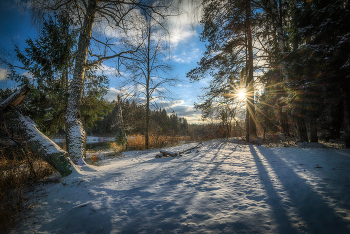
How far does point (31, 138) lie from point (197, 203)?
12.7 feet

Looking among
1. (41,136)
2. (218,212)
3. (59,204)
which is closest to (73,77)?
(41,136)

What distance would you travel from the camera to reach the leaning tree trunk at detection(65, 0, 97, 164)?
4.06 m

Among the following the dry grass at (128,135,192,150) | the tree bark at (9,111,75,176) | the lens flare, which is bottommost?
the dry grass at (128,135,192,150)

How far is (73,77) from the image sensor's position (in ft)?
14.6

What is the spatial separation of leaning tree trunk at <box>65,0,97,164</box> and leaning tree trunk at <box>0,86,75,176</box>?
1.00m

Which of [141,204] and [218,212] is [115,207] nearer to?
[141,204]

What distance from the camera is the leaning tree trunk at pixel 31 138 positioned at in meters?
2.87

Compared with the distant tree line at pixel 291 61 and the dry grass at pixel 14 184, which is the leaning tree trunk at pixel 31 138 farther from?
the distant tree line at pixel 291 61

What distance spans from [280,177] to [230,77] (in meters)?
7.15

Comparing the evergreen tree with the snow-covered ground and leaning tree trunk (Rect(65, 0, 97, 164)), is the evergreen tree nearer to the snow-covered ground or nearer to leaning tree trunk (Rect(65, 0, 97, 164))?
leaning tree trunk (Rect(65, 0, 97, 164))

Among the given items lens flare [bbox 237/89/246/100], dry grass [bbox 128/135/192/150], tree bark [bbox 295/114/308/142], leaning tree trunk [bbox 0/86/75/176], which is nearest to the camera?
leaning tree trunk [bbox 0/86/75/176]

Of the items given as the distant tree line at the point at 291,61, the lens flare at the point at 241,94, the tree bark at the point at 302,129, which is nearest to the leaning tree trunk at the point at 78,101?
the distant tree line at the point at 291,61

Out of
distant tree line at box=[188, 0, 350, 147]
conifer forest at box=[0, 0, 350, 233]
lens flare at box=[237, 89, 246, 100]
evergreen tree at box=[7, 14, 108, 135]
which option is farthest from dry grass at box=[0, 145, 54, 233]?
lens flare at box=[237, 89, 246, 100]

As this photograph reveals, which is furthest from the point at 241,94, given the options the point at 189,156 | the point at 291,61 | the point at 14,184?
the point at 14,184
